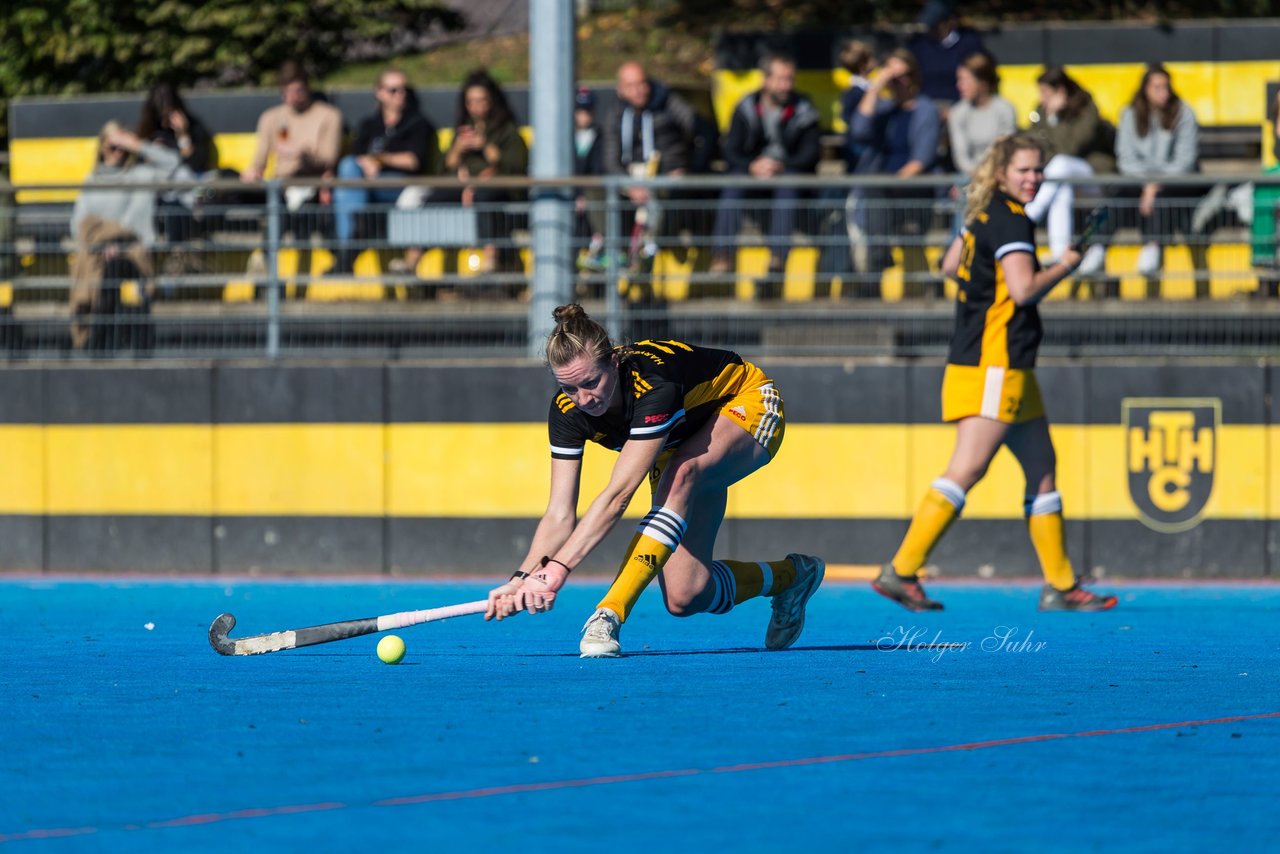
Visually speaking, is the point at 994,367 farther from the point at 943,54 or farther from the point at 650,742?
the point at 943,54

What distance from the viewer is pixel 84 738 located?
571cm

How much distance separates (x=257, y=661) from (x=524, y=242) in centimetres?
548

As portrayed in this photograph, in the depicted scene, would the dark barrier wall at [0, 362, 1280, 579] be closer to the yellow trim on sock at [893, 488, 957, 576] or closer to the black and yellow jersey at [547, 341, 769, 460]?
the yellow trim on sock at [893, 488, 957, 576]

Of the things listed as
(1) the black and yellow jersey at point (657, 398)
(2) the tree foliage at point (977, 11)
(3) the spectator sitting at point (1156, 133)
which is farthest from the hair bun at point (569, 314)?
(2) the tree foliage at point (977, 11)

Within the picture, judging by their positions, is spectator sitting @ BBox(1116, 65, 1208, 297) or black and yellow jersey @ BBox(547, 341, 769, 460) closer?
black and yellow jersey @ BBox(547, 341, 769, 460)

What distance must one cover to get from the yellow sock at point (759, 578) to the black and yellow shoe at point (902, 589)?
177cm

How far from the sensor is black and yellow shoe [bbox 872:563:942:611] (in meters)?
9.73

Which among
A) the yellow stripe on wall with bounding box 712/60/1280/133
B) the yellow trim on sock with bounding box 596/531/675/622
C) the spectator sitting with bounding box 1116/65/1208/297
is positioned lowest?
→ the yellow trim on sock with bounding box 596/531/675/622

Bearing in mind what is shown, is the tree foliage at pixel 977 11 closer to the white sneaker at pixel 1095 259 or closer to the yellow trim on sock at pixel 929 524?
the white sneaker at pixel 1095 259

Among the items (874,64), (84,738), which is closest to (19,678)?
(84,738)

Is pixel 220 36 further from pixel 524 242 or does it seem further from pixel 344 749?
pixel 344 749

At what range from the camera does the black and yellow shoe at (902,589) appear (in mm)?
9727

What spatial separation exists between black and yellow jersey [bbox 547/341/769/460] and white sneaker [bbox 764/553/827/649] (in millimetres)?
806

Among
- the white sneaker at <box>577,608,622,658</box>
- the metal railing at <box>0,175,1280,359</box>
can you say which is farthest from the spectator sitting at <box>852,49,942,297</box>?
the white sneaker at <box>577,608,622,658</box>
